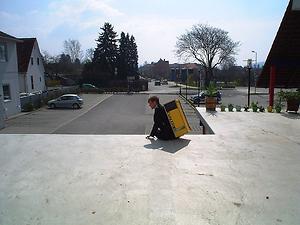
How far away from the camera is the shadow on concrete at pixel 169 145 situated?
551cm

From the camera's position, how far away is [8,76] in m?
23.6

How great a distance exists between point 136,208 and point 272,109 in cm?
954

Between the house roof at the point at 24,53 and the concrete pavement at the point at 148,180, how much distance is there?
30.8m

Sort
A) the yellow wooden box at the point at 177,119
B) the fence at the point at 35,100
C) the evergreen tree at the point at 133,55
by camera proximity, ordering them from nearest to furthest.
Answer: the yellow wooden box at the point at 177,119
the fence at the point at 35,100
the evergreen tree at the point at 133,55

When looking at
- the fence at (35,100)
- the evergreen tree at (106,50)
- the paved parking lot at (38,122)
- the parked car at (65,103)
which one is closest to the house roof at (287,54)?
the paved parking lot at (38,122)

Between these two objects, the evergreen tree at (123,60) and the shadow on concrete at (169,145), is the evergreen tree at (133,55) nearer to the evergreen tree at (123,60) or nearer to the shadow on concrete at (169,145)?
the evergreen tree at (123,60)

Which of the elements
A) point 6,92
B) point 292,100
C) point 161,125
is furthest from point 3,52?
point 161,125

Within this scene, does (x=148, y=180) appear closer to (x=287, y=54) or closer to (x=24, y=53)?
(x=287, y=54)

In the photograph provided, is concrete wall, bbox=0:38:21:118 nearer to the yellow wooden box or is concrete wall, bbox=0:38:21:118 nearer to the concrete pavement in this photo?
the concrete pavement

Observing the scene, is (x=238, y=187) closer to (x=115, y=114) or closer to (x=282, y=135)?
(x=282, y=135)

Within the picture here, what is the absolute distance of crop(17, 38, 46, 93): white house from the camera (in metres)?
34.6

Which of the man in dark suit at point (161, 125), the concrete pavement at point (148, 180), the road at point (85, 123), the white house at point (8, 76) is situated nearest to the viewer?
the concrete pavement at point (148, 180)

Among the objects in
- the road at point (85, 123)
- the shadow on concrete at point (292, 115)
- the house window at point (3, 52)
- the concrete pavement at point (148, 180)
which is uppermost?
the house window at point (3, 52)

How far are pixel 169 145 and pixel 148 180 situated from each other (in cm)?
194
